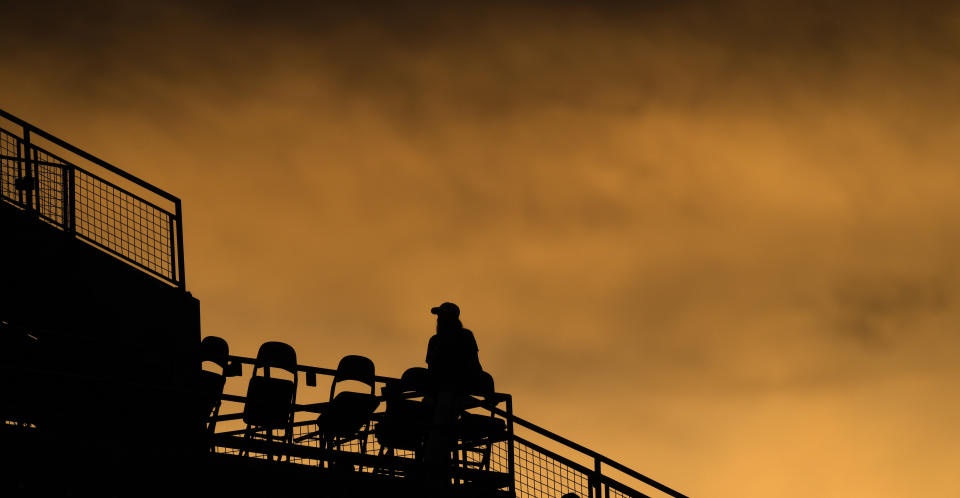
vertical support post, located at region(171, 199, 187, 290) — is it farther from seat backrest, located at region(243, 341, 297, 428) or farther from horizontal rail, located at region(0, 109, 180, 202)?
seat backrest, located at region(243, 341, 297, 428)

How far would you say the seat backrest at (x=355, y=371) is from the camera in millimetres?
12422

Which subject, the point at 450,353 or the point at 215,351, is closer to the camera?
the point at 450,353

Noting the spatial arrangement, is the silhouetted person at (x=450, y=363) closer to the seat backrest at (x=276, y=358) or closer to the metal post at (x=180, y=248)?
the seat backrest at (x=276, y=358)

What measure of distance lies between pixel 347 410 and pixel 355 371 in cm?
109

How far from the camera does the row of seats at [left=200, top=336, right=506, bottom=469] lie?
1098cm

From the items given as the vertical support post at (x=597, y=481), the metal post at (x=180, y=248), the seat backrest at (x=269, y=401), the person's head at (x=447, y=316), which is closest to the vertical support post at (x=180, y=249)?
the metal post at (x=180, y=248)

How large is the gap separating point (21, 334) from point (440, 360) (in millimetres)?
4323

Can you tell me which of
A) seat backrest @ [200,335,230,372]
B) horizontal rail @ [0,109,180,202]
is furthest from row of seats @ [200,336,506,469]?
horizontal rail @ [0,109,180,202]

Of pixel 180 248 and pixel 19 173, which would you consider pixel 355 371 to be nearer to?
pixel 180 248

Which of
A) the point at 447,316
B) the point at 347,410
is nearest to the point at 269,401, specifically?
the point at 347,410

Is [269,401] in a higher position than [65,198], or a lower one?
lower

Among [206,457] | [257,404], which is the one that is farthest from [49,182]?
[206,457]

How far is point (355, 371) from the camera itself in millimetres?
12453

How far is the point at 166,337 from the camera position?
11875mm
